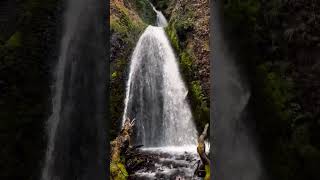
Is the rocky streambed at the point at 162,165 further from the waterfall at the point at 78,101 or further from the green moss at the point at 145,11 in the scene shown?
the green moss at the point at 145,11

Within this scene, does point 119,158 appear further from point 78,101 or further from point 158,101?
point 78,101

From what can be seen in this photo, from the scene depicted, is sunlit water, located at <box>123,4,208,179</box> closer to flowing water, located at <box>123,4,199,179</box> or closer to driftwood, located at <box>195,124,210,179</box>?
flowing water, located at <box>123,4,199,179</box>

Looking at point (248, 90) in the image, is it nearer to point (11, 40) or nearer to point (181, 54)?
point (11, 40)

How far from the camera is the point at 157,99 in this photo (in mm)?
15070

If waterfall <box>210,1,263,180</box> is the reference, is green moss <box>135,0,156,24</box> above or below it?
above

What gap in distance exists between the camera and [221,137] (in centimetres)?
409

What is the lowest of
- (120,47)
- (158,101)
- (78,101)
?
(158,101)

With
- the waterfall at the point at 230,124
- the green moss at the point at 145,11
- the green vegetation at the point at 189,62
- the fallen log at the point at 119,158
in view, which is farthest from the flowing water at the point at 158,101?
the waterfall at the point at 230,124

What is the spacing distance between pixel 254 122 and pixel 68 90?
2396 mm

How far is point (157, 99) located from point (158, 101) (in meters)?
0.10

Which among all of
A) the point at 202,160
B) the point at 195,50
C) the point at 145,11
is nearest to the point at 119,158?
the point at 202,160

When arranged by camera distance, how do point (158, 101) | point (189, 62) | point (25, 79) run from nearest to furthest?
point (25, 79)
point (158, 101)
point (189, 62)

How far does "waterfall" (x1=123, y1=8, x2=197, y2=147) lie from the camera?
1440 cm

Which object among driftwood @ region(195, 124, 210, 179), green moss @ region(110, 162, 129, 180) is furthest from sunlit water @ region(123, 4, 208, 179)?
driftwood @ region(195, 124, 210, 179)
